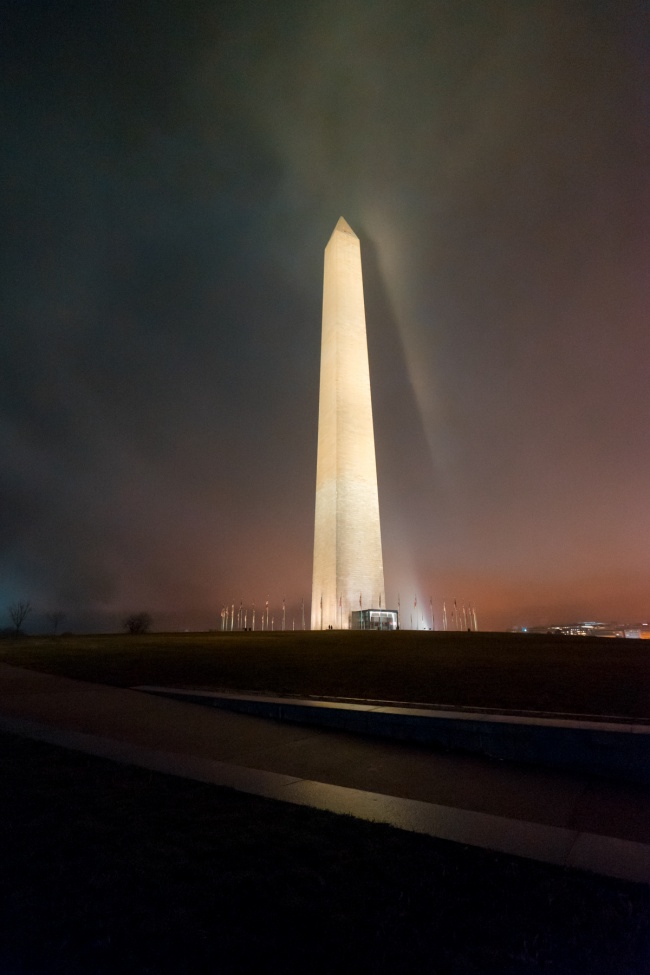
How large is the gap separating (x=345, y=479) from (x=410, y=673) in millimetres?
29501

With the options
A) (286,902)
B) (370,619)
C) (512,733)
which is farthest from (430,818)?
(370,619)

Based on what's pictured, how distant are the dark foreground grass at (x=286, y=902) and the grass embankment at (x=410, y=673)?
537cm

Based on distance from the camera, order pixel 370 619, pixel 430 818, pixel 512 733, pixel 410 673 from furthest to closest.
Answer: pixel 370 619 → pixel 410 673 → pixel 512 733 → pixel 430 818

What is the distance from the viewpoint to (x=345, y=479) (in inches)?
1644

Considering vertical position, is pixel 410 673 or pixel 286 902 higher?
pixel 410 673

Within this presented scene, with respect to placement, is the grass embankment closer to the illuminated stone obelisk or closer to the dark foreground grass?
the dark foreground grass

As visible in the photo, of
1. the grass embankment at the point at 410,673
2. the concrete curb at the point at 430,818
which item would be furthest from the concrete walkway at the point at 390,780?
the grass embankment at the point at 410,673

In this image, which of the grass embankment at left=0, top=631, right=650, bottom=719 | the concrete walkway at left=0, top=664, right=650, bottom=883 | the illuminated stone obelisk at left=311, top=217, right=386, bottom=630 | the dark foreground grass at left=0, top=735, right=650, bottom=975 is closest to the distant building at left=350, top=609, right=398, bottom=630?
the illuminated stone obelisk at left=311, top=217, right=386, bottom=630

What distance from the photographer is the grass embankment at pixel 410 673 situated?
891cm

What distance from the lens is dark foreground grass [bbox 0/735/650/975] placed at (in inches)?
88.3

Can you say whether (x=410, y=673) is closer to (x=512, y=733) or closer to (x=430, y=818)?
(x=512, y=733)

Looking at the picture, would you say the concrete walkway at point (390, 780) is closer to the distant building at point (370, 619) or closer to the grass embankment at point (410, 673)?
Answer: the grass embankment at point (410, 673)

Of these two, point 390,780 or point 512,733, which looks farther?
point 512,733

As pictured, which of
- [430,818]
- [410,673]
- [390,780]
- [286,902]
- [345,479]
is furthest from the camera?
[345,479]
